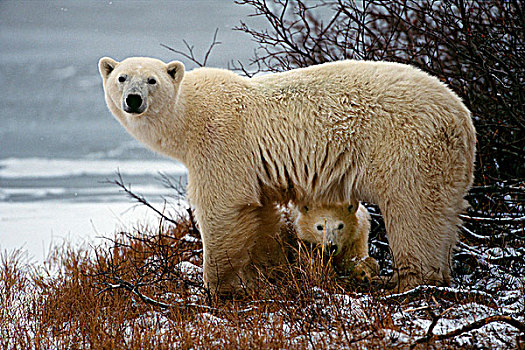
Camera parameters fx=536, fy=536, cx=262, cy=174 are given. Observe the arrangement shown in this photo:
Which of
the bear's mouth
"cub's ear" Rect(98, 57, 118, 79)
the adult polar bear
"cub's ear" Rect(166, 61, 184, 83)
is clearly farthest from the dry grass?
"cub's ear" Rect(98, 57, 118, 79)

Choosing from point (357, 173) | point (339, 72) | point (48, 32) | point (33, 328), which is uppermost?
point (48, 32)

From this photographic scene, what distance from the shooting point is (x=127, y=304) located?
12.1 ft

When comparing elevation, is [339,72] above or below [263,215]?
above

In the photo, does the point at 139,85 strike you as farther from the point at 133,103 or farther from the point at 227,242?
the point at 227,242

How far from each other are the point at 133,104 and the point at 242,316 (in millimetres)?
1672

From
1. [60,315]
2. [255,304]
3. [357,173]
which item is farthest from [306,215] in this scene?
[60,315]

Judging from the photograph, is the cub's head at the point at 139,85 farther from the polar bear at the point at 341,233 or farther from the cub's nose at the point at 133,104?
the polar bear at the point at 341,233

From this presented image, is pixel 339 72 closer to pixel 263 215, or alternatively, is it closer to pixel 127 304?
pixel 263 215

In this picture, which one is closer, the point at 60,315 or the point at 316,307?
the point at 316,307

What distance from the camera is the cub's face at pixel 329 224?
14.0 ft

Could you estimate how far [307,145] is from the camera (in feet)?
13.4

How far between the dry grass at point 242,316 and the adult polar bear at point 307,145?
0.40 m

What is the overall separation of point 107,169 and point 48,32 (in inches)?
1576

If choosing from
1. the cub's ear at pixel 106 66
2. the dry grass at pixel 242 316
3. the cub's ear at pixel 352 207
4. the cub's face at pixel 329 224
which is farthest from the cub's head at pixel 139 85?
the cub's ear at pixel 352 207
